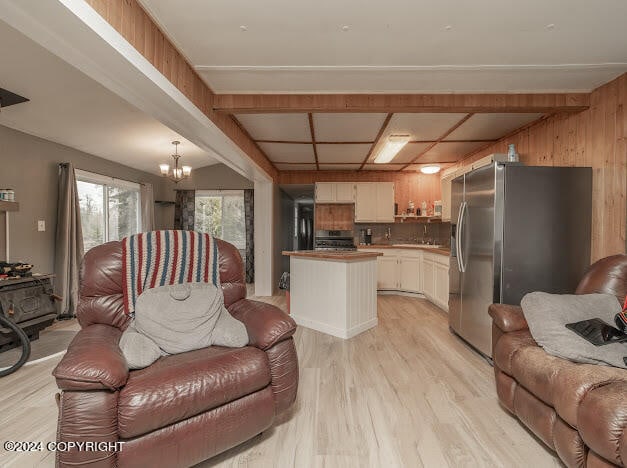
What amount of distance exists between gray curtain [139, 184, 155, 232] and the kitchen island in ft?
11.5

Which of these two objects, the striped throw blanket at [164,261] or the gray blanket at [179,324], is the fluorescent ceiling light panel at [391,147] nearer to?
the striped throw blanket at [164,261]

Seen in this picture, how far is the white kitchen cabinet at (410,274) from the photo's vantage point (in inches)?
218

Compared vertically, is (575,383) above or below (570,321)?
below

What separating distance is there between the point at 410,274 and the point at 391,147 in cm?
243

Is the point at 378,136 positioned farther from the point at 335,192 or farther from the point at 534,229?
the point at 335,192

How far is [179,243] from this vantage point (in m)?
2.14

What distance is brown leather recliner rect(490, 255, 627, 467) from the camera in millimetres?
1272

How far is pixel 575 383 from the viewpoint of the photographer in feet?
4.77

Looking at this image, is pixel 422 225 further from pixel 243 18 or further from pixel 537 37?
pixel 243 18

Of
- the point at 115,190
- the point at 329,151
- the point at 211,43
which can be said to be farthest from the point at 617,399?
the point at 115,190

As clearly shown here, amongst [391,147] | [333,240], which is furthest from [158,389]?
[333,240]

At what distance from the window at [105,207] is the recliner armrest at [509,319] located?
5374 millimetres

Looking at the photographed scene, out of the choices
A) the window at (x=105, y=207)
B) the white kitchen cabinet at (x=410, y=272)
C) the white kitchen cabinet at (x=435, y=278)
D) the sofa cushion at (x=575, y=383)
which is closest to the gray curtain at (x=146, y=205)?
the window at (x=105, y=207)

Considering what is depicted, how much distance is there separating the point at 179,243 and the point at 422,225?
5217 mm
